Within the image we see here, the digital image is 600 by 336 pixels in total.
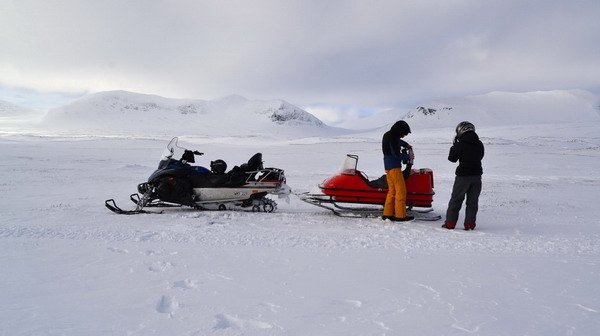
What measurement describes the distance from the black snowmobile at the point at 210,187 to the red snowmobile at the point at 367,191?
82cm

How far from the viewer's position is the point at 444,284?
3746 mm

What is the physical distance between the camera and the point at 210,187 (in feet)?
24.2

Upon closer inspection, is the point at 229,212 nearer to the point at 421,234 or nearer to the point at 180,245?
the point at 180,245

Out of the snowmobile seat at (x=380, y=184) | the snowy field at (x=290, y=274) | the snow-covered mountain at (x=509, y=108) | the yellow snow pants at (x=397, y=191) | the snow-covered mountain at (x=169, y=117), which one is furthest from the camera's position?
the snow-covered mountain at (x=509, y=108)

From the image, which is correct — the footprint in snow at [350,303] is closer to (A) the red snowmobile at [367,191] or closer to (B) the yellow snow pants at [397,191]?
(B) the yellow snow pants at [397,191]

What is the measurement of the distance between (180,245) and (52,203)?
447 centimetres

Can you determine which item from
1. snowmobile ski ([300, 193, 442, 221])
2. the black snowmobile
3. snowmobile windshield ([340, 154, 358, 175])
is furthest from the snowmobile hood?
the black snowmobile

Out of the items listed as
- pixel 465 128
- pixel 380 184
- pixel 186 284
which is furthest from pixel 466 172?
pixel 186 284

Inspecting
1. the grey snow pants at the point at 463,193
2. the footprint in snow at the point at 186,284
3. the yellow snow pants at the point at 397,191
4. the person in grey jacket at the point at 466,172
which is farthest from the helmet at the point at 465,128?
the footprint in snow at the point at 186,284

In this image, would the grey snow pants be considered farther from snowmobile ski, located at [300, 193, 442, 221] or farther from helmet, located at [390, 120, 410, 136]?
helmet, located at [390, 120, 410, 136]

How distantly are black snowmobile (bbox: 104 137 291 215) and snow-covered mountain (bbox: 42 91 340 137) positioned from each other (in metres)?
108

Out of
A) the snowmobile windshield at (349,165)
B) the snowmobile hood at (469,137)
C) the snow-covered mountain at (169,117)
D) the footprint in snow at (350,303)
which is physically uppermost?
the snow-covered mountain at (169,117)

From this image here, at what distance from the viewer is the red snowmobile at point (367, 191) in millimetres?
6676

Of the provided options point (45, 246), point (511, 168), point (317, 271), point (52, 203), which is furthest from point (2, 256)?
point (511, 168)
